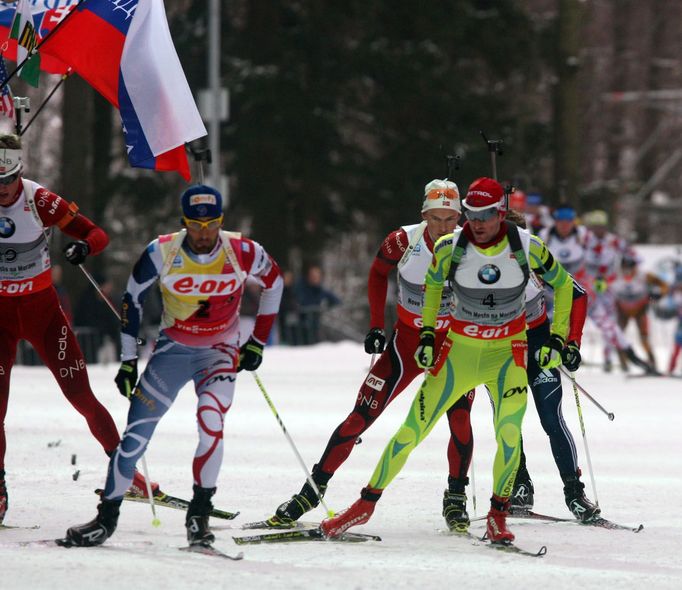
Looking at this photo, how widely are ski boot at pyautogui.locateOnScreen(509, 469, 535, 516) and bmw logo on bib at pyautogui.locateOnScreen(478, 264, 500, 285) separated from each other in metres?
1.76

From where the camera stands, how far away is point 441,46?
30.2 m

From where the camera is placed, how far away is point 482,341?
8281 millimetres

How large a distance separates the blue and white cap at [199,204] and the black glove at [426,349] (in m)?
1.33

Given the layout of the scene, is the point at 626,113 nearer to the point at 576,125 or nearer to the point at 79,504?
the point at 576,125

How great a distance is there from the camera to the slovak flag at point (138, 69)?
1039cm

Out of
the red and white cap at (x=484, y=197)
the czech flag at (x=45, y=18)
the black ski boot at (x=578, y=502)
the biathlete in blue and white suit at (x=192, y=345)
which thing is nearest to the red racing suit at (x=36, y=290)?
the biathlete in blue and white suit at (x=192, y=345)

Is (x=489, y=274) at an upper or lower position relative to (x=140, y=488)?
upper

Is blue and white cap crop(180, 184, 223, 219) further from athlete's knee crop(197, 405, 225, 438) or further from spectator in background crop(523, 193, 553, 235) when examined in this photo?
spectator in background crop(523, 193, 553, 235)

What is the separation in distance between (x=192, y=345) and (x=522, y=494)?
2608mm

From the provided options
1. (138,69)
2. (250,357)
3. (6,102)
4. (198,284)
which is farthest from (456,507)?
(6,102)

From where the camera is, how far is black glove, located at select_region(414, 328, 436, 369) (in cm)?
816

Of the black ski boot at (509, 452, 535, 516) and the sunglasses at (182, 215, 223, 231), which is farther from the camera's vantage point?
the black ski boot at (509, 452, 535, 516)

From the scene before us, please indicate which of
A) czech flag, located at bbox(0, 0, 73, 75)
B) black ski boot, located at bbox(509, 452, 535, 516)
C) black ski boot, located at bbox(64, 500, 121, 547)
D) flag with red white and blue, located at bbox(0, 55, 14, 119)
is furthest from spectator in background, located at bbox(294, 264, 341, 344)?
black ski boot, located at bbox(64, 500, 121, 547)

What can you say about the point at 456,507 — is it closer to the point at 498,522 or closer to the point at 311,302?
the point at 498,522
